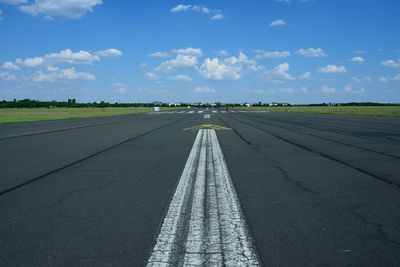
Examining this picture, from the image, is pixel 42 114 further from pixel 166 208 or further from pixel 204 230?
pixel 204 230

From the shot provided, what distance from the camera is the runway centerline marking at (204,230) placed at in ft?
13.5

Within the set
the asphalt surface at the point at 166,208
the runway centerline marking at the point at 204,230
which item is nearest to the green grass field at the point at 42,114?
the asphalt surface at the point at 166,208

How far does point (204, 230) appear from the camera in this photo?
5.05 meters

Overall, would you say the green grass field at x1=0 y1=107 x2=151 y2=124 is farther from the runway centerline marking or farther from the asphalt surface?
the runway centerline marking

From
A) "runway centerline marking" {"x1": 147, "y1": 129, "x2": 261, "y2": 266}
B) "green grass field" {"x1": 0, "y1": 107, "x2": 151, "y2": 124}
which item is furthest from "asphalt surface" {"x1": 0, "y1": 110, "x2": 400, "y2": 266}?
"green grass field" {"x1": 0, "y1": 107, "x2": 151, "y2": 124}

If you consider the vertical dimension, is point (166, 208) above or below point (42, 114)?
above

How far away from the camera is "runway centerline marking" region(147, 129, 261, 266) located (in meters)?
4.11

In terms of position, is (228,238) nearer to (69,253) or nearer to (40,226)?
(69,253)

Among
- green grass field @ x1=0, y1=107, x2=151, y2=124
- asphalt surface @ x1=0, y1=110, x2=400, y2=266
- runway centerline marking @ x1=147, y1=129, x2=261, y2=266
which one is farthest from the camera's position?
green grass field @ x1=0, y1=107, x2=151, y2=124

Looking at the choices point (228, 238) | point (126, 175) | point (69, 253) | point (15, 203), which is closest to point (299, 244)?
point (228, 238)

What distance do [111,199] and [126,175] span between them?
93.9 inches

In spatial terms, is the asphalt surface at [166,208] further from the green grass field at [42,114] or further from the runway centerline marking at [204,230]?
the green grass field at [42,114]

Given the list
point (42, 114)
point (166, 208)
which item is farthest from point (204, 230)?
point (42, 114)

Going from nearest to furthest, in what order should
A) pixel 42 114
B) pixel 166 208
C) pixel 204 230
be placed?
pixel 204 230
pixel 166 208
pixel 42 114
